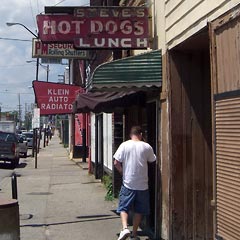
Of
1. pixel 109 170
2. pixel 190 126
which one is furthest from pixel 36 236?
pixel 109 170

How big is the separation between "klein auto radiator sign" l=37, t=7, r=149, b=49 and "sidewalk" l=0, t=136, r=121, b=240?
10.4 feet

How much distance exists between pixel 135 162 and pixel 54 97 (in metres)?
14.8

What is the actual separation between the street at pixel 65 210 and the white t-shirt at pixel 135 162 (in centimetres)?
121

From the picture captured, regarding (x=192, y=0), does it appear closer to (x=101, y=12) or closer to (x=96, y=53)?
(x=101, y=12)

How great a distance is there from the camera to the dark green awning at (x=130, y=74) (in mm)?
8617

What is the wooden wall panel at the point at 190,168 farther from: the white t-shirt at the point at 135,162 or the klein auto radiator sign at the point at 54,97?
the klein auto radiator sign at the point at 54,97

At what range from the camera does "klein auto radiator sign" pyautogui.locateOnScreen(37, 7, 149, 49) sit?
30.5 ft

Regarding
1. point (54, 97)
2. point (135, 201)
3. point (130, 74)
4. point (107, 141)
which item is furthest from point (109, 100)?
point (54, 97)

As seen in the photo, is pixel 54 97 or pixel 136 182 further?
pixel 54 97

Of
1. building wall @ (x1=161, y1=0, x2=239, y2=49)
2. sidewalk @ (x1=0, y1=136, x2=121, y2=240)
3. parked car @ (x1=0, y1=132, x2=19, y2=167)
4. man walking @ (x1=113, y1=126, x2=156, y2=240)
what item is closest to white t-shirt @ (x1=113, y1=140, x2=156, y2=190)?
man walking @ (x1=113, y1=126, x2=156, y2=240)

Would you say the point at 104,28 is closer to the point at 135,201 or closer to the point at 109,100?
the point at 109,100

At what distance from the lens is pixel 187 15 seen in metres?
7.21

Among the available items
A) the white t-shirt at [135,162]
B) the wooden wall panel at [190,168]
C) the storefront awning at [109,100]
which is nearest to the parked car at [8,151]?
the storefront awning at [109,100]

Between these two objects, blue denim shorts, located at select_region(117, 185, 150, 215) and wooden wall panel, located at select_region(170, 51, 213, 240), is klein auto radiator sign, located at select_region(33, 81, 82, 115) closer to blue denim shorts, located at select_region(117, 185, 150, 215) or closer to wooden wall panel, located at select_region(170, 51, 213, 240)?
blue denim shorts, located at select_region(117, 185, 150, 215)
